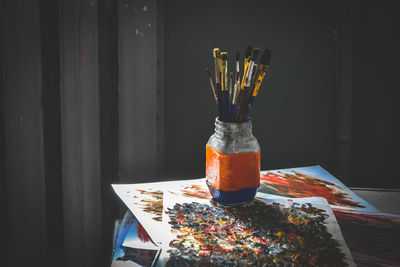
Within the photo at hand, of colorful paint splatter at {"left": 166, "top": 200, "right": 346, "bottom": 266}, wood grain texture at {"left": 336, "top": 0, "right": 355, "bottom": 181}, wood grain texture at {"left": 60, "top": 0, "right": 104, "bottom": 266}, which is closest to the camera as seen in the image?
colorful paint splatter at {"left": 166, "top": 200, "right": 346, "bottom": 266}

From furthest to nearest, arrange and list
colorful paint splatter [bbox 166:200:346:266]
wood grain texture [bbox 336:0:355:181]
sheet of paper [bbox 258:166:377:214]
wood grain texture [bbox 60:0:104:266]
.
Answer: wood grain texture [bbox 336:0:355:181]
wood grain texture [bbox 60:0:104:266]
sheet of paper [bbox 258:166:377:214]
colorful paint splatter [bbox 166:200:346:266]

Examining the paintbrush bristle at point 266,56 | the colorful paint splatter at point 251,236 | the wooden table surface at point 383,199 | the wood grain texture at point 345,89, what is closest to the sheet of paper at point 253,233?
the colorful paint splatter at point 251,236

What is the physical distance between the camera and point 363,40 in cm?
110

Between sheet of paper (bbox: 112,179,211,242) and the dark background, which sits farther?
the dark background

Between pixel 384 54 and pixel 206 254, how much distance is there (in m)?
0.79

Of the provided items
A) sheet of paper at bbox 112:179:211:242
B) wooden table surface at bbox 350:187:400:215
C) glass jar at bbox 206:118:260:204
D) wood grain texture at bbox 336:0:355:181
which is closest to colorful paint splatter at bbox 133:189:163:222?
sheet of paper at bbox 112:179:211:242

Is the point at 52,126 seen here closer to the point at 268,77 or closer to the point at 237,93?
the point at 237,93

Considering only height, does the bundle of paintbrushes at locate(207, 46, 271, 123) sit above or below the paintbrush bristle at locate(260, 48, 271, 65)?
below

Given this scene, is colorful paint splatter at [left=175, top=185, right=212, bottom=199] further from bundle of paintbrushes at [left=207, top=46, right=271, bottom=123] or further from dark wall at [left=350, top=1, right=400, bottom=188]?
dark wall at [left=350, top=1, right=400, bottom=188]

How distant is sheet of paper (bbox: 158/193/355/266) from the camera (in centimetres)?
61

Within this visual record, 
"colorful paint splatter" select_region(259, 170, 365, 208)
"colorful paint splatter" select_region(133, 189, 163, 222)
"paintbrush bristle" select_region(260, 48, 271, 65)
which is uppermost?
"paintbrush bristle" select_region(260, 48, 271, 65)

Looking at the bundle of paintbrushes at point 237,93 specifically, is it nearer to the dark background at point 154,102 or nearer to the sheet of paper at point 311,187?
the sheet of paper at point 311,187

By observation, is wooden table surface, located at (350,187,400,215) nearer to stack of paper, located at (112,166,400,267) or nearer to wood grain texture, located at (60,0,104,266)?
stack of paper, located at (112,166,400,267)

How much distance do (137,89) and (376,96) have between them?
2.12 ft
